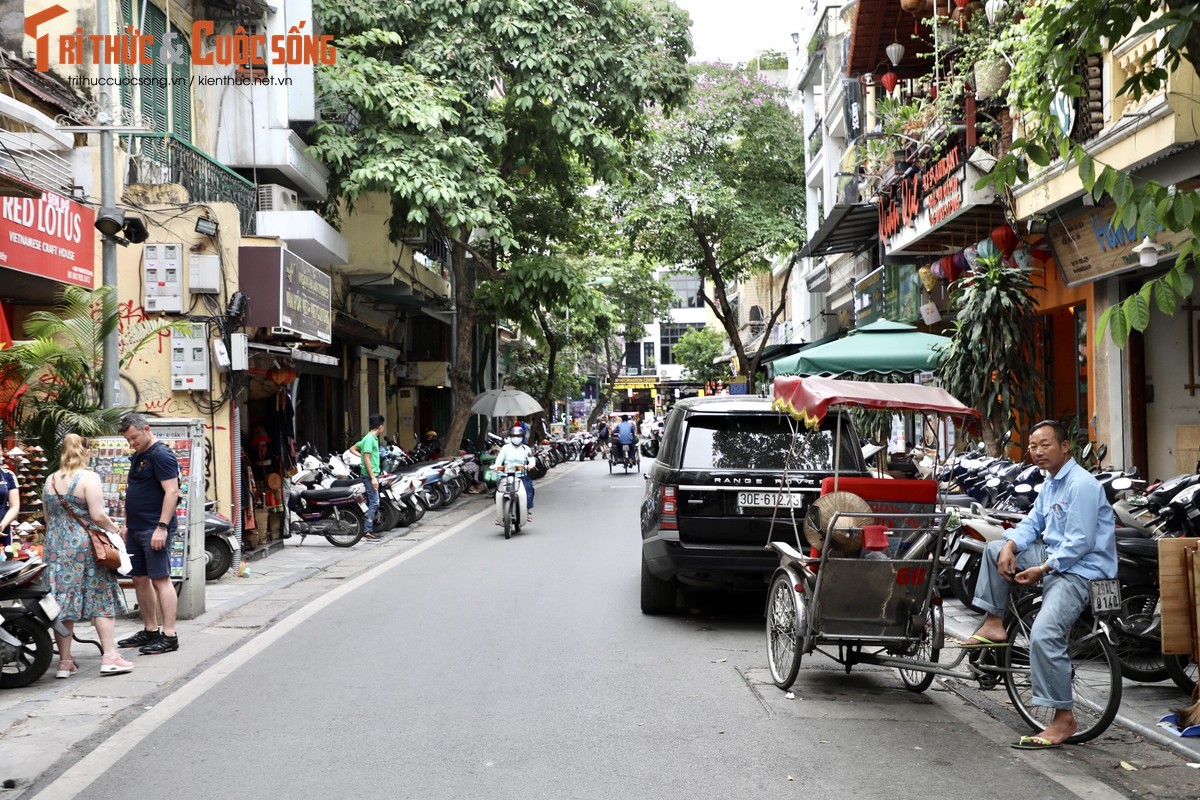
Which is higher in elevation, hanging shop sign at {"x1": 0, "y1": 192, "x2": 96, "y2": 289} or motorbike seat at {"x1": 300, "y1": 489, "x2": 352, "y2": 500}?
hanging shop sign at {"x1": 0, "y1": 192, "x2": 96, "y2": 289}

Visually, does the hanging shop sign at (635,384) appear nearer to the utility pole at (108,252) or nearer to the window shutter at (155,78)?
the window shutter at (155,78)

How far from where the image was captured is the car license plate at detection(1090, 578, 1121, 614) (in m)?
5.97

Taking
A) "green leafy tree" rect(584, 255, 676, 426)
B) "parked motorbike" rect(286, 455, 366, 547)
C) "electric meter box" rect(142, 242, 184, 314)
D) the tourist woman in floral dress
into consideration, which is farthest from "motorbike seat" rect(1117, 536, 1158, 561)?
"green leafy tree" rect(584, 255, 676, 426)

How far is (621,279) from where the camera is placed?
44250 mm

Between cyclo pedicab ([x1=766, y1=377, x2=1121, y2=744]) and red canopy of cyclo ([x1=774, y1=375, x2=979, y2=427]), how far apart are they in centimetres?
1

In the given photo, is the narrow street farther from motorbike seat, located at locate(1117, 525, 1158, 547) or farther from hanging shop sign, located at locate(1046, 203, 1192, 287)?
hanging shop sign, located at locate(1046, 203, 1192, 287)

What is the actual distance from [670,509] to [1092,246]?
744 centimetres

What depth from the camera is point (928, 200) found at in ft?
56.7

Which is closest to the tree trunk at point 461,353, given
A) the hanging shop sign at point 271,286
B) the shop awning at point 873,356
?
the hanging shop sign at point 271,286

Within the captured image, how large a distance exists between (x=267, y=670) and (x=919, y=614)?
4361 mm

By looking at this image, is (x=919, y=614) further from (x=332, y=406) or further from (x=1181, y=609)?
(x=332, y=406)

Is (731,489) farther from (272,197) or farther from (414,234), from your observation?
(414,234)

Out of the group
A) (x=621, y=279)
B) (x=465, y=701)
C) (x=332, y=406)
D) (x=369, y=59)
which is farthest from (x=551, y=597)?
(x=621, y=279)

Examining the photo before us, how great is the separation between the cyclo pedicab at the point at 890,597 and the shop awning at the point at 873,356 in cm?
700
